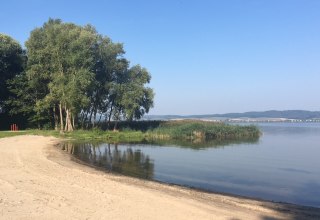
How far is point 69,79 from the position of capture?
146 feet

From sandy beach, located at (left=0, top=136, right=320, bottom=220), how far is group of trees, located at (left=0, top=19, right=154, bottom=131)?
96.0 ft

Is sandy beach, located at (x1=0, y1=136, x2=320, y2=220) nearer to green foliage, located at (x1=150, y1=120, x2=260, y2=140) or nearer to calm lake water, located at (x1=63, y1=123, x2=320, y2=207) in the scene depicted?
calm lake water, located at (x1=63, y1=123, x2=320, y2=207)

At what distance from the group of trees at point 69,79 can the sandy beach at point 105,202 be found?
29.3 m

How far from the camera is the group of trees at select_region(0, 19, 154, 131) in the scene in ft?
146

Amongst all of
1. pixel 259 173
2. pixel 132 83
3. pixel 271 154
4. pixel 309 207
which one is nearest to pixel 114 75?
pixel 132 83

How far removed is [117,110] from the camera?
5391 centimetres

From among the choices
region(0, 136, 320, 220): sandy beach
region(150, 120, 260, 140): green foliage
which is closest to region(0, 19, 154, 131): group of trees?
region(150, 120, 260, 140): green foliage

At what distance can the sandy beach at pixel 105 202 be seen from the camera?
32.6 feet

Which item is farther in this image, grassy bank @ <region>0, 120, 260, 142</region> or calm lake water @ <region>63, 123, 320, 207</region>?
grassy bank @ <region>0, 120, 260, 142</region>

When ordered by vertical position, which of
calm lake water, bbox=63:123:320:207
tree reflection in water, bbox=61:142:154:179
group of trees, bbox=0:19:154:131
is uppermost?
group of trees, bbox=0:19:154:131

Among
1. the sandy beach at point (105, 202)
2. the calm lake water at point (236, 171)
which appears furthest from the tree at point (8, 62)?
the sandy beach at point (105, 202)

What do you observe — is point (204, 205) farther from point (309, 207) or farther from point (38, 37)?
point (38, 37)

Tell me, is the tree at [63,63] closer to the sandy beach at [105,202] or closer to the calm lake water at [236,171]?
the calm lake water at [236,171]

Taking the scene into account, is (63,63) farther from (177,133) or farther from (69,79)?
(177,133)
